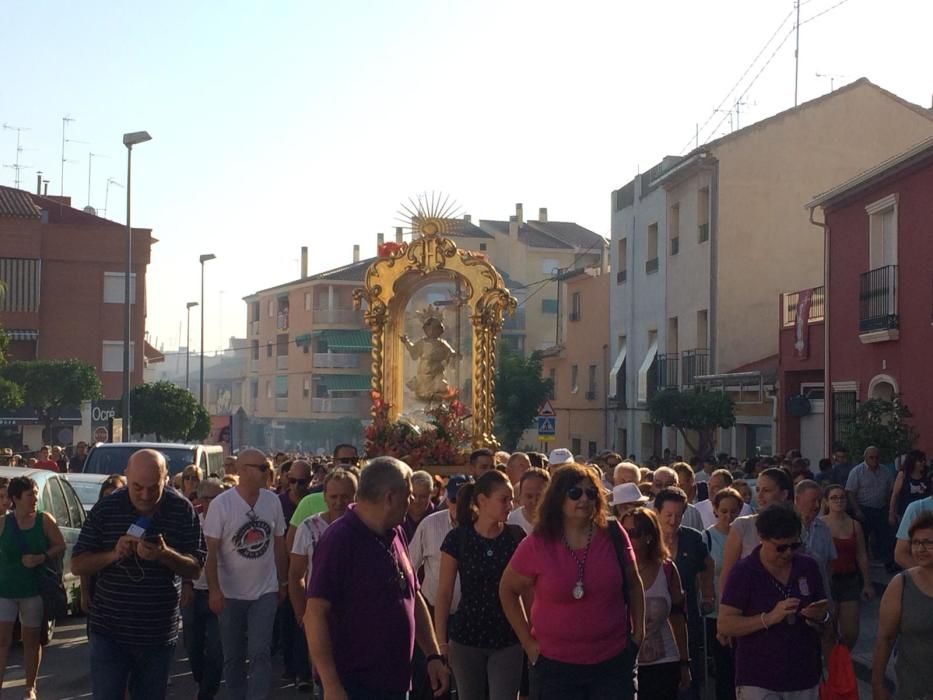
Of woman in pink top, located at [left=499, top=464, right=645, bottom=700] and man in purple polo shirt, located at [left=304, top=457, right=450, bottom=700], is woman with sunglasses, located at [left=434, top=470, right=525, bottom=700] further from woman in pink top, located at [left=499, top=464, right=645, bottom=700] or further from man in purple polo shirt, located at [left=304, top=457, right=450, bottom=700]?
man in purple polo shirt, located at [left=304, top=457, right=450, bottom=700]

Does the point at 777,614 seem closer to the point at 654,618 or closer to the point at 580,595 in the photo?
the point at 580,595

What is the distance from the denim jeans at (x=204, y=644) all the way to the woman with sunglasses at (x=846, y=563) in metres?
4.17

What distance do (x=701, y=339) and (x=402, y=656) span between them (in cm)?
3097

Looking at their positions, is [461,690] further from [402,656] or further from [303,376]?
[303,376]

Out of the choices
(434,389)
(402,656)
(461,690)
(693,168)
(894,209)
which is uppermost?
(693,168)

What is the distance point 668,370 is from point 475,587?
31455 millimetres

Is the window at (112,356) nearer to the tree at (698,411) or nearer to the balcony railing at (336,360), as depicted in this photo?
the balcony railing at (336,360)

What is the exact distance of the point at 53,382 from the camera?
135 ft

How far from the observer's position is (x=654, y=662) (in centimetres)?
750

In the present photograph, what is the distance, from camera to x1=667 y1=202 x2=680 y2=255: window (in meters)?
38.3

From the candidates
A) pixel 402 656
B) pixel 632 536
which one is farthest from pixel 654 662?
pixel 402 656

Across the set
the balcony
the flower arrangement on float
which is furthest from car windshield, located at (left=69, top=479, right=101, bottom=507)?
the balcony

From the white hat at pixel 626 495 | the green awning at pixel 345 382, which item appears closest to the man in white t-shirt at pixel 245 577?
the white hat at pixel 626 495

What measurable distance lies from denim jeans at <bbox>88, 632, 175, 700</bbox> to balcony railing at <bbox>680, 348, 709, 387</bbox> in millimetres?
28925
